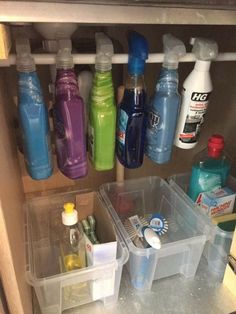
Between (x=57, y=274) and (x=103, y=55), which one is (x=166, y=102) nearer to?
(x=103, y=55)

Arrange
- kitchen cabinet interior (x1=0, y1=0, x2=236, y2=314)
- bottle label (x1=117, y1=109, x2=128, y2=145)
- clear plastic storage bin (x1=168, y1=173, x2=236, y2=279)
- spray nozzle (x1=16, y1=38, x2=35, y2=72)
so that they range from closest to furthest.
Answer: kitchen cabinet interior (x1=0, y1=0, x2=236, y2=314) → spray nozzle (x1=16, y1=38, x2=35, y2=72) → bottle label (x1=117, y1=109, x2=128, y2=145) → clear plastic storage bin (x1=168, y1=173, x2=236, y2=279)

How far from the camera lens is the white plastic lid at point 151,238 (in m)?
0.72

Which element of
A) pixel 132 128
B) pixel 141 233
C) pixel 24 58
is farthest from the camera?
pixel 141 233

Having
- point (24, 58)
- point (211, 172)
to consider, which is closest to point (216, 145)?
point (211, 172)

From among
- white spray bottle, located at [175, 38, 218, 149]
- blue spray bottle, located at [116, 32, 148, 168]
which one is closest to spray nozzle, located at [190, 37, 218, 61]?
white spray bottle, located at [175, 38, 218, 149]

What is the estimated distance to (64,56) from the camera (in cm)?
60

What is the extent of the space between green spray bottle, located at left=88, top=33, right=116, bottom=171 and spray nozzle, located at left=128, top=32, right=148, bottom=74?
0.14 ft

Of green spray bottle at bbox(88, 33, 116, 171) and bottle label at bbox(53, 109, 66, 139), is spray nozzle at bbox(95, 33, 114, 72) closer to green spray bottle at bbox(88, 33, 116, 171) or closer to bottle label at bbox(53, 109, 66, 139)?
green spray bottle at bbox(88, 33, 116, 171)

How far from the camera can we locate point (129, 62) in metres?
0.64

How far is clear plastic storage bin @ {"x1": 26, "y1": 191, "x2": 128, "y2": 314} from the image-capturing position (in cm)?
67

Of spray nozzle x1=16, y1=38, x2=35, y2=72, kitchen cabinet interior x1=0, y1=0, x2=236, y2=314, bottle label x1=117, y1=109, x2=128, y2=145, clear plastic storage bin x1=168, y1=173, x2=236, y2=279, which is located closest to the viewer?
kitchen cabinet interior x1=0, y1=0, x2=236, y2=314

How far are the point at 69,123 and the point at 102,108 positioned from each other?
0.08 meters

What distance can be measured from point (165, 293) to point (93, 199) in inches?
12.2

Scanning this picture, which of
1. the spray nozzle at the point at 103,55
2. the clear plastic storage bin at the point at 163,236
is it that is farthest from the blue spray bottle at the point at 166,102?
the clear plastic storage bin at the point at 163,236
